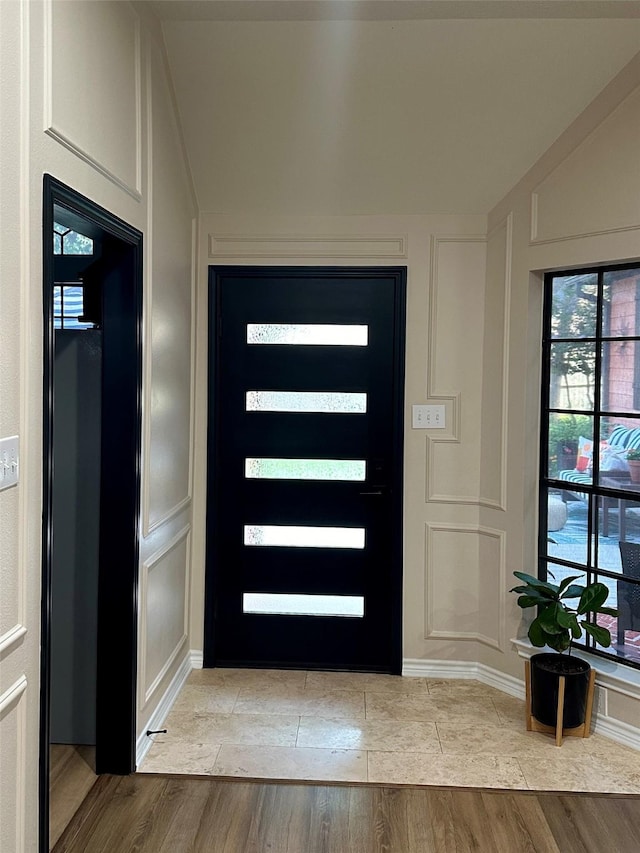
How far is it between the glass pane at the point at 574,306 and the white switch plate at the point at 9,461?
7.89 ft

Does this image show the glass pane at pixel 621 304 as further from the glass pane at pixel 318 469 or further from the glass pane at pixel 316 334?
the glass pane at pixel 318 469

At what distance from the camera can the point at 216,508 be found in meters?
3.77

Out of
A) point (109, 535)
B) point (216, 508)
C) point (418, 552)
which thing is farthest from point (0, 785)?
point (418, 552)

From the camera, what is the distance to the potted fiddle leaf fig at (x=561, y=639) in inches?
118

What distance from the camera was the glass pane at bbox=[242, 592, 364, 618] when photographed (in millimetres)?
3773

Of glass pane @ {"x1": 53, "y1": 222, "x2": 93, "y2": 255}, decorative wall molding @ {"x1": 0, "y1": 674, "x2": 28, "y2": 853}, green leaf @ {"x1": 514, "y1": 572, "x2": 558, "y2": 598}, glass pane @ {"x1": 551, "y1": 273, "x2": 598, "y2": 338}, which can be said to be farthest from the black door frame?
glass pane @ {"x1": 551, "y1": 273, "x2": 598, "y2": 338}

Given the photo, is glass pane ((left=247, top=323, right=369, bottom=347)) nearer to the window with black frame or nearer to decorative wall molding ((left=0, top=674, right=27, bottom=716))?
the window with black frame

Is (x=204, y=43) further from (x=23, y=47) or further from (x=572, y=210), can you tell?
(x=572, y=210)

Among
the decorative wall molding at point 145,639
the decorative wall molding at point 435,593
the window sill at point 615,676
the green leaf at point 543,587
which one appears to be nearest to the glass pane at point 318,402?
the decorative wall molding at point 435,593

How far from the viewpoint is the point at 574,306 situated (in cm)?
325

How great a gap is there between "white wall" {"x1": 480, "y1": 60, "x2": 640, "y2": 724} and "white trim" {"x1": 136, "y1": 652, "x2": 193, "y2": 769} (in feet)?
4.88

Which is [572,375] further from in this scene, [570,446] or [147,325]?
[147,325]

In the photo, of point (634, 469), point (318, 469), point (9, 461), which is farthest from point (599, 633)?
point (9, 461)

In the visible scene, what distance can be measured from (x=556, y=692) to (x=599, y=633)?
298mm
